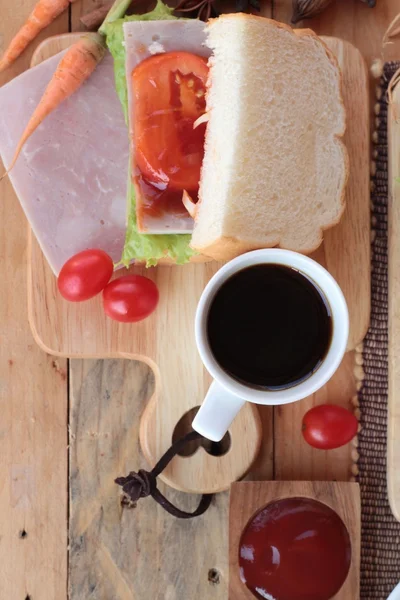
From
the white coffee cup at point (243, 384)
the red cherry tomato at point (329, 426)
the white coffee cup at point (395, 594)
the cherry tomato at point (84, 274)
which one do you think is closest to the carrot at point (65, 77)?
the cherry tomato at point (84, 274)

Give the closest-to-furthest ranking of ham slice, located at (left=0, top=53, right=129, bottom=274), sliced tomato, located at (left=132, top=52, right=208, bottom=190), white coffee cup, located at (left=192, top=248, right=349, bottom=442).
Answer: white coffee cup, located at (left=192, top=248, right=349, bottom=442) < sliced tomato, located at (left=132, top=52, right=208, bottom=190) < ham slice, located at (left=0, top=53, right=129, bottom=274)

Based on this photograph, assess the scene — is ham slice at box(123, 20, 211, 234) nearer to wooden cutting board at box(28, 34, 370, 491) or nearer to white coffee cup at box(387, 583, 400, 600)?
wooden cutting board at box(28, 34, 370, 491)

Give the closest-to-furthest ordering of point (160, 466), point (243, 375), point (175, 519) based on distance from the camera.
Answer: point (243, 375)
point (160, 466)
point (175, 519)

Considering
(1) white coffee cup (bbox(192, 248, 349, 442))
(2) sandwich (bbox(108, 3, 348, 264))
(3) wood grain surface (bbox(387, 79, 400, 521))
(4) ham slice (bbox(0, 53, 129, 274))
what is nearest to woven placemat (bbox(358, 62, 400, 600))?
(3) wood grain surface (bbox(387, 79, 400, 521))

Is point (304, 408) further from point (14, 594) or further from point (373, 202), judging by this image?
point (14, 594)

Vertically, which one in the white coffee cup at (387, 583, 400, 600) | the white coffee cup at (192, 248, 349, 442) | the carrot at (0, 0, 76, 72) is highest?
the carrot at (0, 0, 76, 72)

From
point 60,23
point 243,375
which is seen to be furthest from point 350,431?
point 60,23
